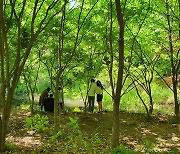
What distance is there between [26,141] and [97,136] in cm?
217

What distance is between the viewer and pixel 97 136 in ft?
22.8

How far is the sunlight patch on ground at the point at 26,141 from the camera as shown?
736 centimetres

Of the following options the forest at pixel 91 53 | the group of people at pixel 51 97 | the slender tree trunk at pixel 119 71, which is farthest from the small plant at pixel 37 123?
the group of people at pixel 51 97

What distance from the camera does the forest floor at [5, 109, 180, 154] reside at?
666 cm

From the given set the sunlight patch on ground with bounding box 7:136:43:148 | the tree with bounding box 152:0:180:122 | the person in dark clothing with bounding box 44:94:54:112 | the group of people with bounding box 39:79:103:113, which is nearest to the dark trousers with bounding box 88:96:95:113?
the group of people with bounding box 39:79:103:113

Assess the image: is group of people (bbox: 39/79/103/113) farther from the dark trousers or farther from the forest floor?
the forest floor

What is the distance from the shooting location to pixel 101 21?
29.6ft

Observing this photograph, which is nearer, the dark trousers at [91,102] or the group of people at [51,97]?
the group of people at [51,97]

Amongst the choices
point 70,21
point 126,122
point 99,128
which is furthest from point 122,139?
point 70,21

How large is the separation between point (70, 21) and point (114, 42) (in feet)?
5.77

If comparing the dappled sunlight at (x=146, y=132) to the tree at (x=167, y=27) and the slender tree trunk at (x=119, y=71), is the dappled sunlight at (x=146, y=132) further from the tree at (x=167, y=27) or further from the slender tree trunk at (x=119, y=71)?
the slender tree trunk at (x=119, y=71)

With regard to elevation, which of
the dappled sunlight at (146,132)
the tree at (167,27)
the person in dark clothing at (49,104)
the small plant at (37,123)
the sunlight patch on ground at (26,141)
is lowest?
the sunlight patch on ground at (26,141)

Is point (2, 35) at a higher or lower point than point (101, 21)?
lower

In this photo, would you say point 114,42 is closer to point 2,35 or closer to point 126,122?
point 126,122
